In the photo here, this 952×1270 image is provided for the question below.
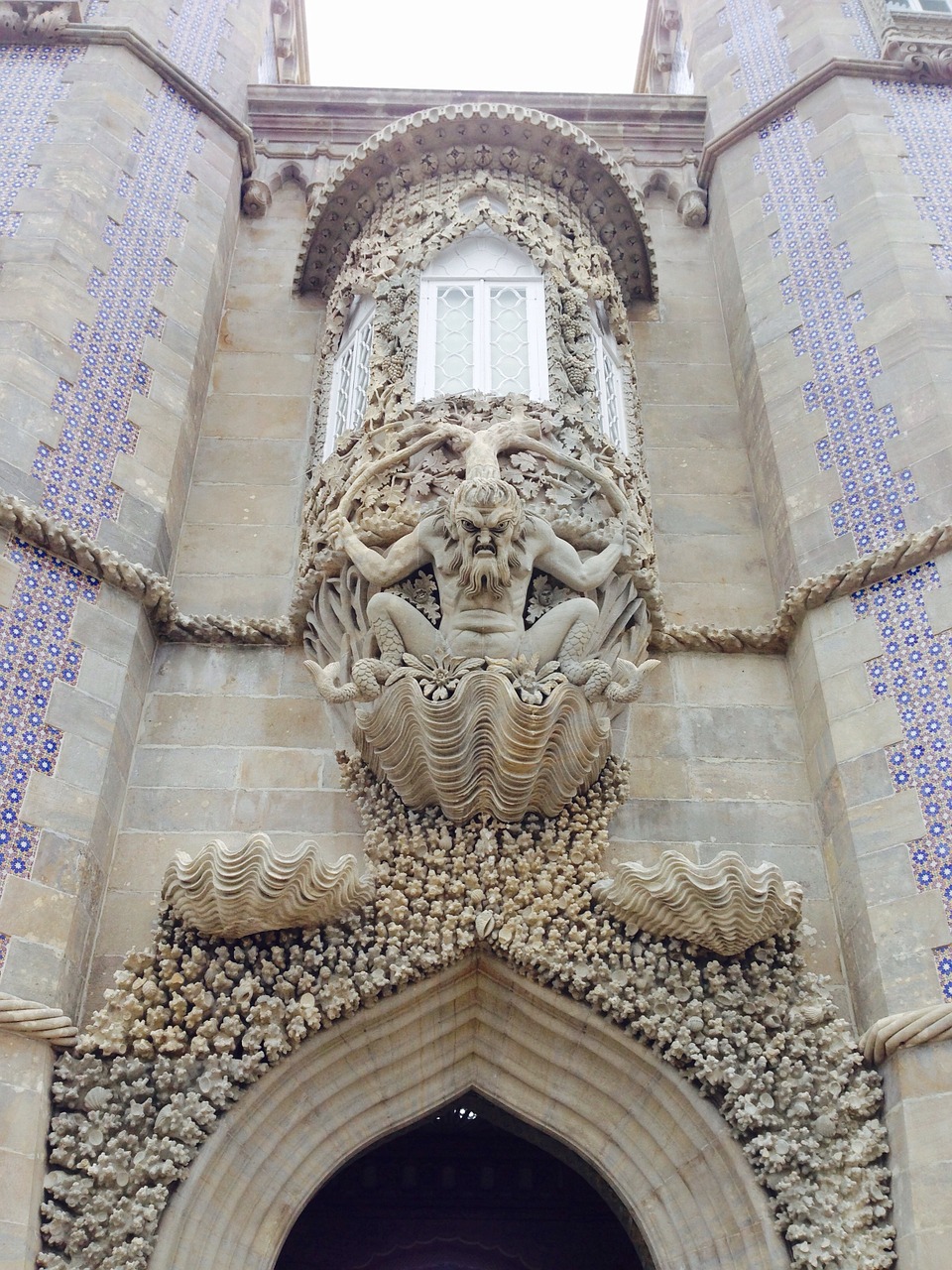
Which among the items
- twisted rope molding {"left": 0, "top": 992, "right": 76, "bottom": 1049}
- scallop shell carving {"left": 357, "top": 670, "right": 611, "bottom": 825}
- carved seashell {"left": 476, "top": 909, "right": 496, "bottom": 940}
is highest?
scallop shell carving {"left": 357, "top": 670, "right": 611, "bottom": 825}

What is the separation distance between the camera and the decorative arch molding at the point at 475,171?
9.80m

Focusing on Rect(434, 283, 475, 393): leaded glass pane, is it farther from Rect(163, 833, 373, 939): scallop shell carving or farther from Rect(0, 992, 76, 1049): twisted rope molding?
Rect(0, 992, 76, 1049): twisted rope molding

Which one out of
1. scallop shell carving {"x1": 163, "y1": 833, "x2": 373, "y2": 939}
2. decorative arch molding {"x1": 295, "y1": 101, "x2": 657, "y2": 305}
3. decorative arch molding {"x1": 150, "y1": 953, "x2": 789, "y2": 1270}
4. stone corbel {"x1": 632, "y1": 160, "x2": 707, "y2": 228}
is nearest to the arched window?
decorative arch molding {"x1": 295, "y1": 101, "x2": 657, "y2": 305}

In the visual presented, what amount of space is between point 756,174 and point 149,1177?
9000 millimetres

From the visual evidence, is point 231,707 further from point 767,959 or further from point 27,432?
point 767,959

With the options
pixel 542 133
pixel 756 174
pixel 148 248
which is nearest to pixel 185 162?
pixel 148 248

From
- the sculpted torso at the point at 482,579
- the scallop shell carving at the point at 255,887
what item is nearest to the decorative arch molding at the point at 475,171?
the sculpted torso at the point at 482,579

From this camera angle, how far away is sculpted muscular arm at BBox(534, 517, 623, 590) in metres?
7.14

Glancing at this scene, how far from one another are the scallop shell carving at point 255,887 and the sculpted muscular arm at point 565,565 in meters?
2.17

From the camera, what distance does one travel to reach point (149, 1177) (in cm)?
551

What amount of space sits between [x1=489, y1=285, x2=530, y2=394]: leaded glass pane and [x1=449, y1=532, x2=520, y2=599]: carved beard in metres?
1.84

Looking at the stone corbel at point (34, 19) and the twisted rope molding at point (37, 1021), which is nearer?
the twisted rope molding at point (37, 1021)

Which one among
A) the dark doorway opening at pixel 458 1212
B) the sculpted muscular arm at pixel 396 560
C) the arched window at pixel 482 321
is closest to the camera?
the sculpted muscular arm at pixel 396 560

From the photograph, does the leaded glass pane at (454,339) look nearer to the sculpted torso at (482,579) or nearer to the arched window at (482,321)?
the arched window at (482,321)
